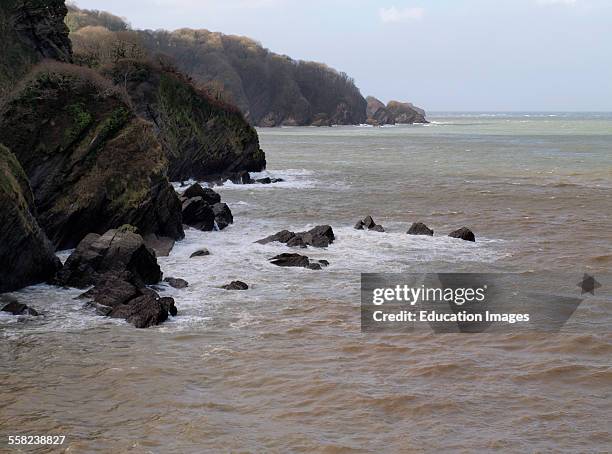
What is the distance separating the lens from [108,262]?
66.0 ft

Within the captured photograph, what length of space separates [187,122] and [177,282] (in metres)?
29.8

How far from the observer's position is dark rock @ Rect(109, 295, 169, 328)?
16641 millimetres

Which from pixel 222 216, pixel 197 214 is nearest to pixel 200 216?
pixel 197 214

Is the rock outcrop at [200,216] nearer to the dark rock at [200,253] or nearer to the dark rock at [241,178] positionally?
the dark rock at [200,253]

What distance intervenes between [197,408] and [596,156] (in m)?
69.9

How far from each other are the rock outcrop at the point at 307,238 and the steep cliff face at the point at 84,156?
3707mm

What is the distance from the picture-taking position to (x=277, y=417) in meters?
11.8

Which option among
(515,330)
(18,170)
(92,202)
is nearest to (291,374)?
(515,330)

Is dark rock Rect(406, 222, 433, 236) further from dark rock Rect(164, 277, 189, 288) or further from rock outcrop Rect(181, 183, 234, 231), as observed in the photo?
dark rock Rect(164, 277, 189, 288)

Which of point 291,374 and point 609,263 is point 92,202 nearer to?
point 291,374

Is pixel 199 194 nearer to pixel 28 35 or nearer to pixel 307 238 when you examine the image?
pixel 307 238

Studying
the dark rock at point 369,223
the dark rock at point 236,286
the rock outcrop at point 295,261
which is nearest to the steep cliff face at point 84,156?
the rock outcrop at point 295,261

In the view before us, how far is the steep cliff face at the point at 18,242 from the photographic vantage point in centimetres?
1888

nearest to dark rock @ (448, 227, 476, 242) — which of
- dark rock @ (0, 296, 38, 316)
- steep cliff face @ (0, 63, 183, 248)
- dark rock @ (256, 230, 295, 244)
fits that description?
dark rock @ (256, 230, 295, 244)
